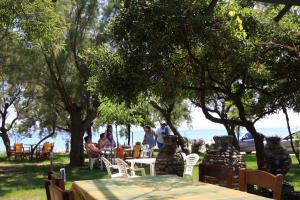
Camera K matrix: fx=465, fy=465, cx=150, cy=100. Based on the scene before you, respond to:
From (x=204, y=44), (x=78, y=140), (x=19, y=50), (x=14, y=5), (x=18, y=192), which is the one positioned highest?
(x=19, y=50)

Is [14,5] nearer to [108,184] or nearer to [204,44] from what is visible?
[204,44]

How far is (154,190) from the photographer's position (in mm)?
4348

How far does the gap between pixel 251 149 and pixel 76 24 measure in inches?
515

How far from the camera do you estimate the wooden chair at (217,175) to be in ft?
15.8

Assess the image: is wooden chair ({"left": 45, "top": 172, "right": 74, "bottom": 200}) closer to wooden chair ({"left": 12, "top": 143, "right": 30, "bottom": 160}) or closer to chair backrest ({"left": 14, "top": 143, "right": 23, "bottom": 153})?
wooden chair ({"left": 12, "top": 143, "right": 30, "bottom": 160})

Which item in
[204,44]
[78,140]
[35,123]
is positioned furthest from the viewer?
[35,123]

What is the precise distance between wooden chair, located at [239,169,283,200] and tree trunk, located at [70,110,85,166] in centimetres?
1473

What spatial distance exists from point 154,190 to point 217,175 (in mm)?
1009

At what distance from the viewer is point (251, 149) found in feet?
85.5

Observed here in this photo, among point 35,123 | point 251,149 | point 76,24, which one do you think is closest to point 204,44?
point 76,24

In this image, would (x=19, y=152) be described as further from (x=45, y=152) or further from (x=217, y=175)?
(x=217, y=175)

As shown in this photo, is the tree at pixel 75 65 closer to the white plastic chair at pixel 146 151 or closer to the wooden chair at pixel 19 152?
the white plastic chair at pixel 146 151

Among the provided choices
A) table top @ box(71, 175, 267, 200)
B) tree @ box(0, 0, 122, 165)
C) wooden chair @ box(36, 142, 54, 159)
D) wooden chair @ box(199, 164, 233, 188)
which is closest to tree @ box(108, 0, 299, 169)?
wooden chair @ box(199, 164, 233, 188)

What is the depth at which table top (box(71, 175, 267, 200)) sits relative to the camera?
3.92m
